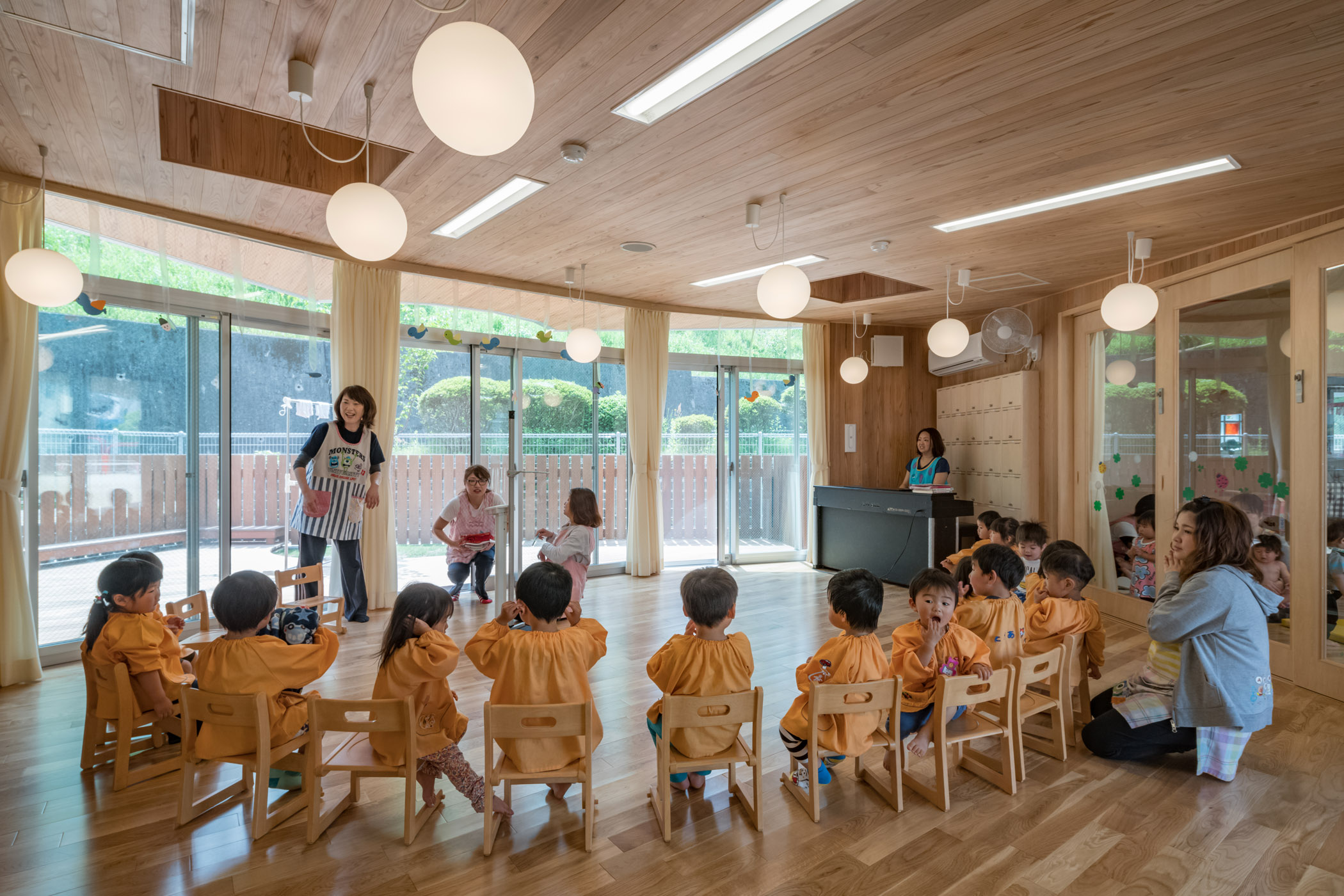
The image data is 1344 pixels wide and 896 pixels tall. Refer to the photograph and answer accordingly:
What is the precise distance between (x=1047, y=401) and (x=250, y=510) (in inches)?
254

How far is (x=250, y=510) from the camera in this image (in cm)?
472

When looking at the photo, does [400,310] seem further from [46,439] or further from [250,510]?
[46,439]

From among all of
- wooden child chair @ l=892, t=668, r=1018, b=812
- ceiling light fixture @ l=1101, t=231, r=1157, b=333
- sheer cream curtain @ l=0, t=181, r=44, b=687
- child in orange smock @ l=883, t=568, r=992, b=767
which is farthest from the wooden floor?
ceiling light fixture @ l=1101, t=231, r=1157, b=333

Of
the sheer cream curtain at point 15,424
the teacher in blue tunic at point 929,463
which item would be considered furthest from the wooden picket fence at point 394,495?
the teacher in blue tunic at point 929,463

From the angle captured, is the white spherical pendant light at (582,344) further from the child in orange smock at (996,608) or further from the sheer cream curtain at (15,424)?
the child in orange smock at (996,608)

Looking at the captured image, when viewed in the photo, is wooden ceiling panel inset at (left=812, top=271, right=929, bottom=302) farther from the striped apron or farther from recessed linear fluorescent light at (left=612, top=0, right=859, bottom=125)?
the striped apron

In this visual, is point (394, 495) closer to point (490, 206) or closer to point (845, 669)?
point (490, 206)

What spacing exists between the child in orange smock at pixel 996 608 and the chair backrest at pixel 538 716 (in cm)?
164

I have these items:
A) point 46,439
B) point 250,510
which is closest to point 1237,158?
point 250,510

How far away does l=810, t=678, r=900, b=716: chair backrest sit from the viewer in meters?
Answer: 2.22

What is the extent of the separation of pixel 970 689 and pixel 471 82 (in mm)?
2453

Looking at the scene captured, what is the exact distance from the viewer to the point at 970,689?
245 cm

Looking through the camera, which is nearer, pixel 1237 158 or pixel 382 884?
pixel 382 884

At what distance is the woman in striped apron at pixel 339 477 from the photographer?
14.3 feet
